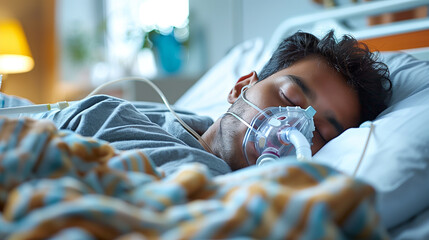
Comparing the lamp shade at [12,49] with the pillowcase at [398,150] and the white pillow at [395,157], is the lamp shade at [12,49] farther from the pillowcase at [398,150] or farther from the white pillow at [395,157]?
the white pillow at [395,157]

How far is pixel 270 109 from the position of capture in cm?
116

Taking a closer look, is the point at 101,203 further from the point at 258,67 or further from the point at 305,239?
the point at 258,67

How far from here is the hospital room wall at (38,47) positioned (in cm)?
505

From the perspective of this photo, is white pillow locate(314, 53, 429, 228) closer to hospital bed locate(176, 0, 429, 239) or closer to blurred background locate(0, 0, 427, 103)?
hospital bed locate(176, 0, 429, 239)

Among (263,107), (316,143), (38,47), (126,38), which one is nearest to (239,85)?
(263,107)

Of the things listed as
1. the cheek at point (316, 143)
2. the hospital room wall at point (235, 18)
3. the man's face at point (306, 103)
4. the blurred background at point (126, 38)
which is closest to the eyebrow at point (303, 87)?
the man's face at point (306, 103)

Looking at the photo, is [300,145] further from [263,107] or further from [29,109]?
[29,109]

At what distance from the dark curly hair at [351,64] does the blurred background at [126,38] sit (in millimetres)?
999

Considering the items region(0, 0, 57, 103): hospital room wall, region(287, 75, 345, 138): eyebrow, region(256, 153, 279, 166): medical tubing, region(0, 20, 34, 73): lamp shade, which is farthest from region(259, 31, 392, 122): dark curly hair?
region(0, 0, 57, 103): hospital room wall

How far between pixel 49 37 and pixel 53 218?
5.18m

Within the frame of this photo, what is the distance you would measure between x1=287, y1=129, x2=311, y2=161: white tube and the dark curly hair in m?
0.33

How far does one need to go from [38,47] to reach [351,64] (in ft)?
15.8

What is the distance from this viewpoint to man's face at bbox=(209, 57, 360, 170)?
118cm

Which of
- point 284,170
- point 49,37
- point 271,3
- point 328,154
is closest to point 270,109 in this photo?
point 328,154
